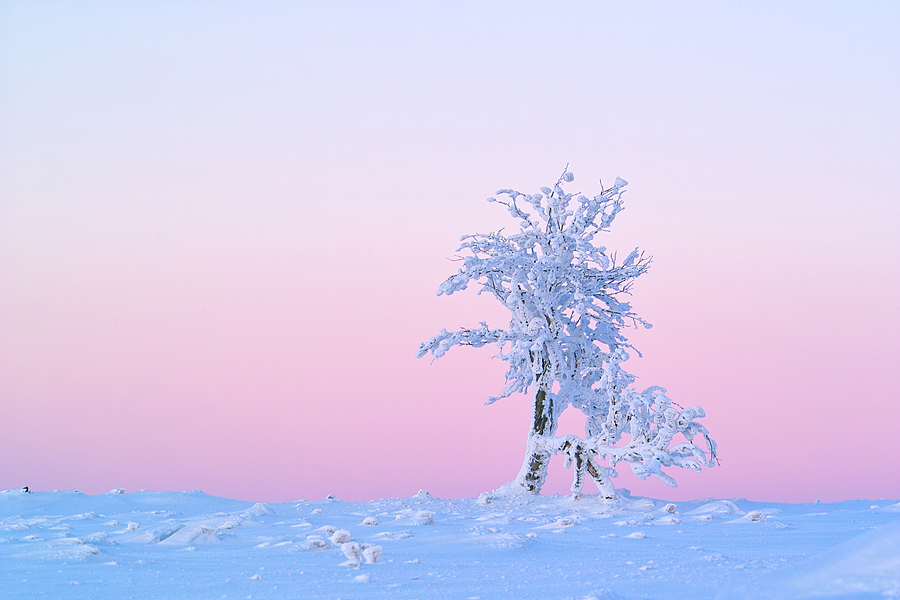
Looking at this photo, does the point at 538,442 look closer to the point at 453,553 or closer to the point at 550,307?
the point at 550,307

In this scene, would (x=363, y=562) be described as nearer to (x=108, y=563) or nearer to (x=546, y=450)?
(x=108, y=563)

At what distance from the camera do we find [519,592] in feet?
17.9

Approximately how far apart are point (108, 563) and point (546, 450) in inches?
323

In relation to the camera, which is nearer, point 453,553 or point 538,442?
point 453,553

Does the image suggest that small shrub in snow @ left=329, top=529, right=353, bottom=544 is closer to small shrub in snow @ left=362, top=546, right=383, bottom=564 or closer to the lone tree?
small shrub in snow @ left=362, top=546, right=383, bottom=564

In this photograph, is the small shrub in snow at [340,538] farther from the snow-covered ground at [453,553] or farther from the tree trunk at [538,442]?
the tree trunk at [538,442]

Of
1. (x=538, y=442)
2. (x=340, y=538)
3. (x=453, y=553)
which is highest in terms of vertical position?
(x=538, y=442)

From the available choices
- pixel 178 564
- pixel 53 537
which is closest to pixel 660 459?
pixel 178 564

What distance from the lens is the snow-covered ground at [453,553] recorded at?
210 inches

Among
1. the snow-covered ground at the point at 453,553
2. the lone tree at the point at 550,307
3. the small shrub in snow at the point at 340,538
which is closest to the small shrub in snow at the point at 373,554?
the snow-covered ground at the point at 453,553

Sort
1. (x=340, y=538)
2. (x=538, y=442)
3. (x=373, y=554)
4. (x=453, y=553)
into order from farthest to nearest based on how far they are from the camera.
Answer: (x=538, y=442) < (x=340, y=538) < (x=453, y=553) < (x=373, y=554)

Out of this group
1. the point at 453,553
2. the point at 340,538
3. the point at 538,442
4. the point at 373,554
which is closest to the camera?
the point at 373,554

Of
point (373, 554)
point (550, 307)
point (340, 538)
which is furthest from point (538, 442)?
point (373, 554)

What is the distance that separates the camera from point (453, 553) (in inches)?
274
